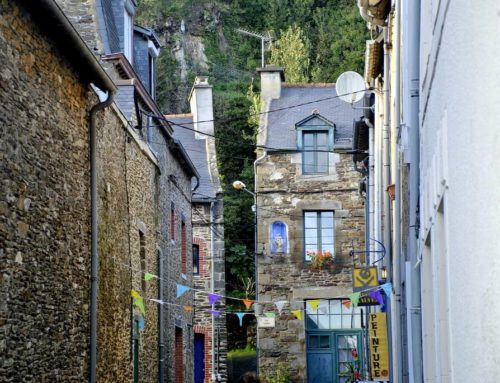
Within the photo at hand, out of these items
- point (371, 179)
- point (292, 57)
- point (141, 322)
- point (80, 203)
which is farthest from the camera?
point (292, 57)

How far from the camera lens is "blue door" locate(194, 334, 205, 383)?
29.3 metres

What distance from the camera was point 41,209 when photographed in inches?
442

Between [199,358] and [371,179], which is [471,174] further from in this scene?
[199,358]

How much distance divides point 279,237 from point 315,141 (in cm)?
279

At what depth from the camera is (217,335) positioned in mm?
29828

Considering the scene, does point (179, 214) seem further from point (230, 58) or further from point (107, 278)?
point (230, 58)

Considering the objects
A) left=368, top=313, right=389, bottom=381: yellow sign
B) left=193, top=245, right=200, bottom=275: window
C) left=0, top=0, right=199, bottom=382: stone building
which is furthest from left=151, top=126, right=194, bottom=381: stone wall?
left=193, top=245, right=200, bottom=275: window

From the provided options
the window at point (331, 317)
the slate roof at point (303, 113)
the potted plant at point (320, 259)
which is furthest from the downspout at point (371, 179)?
the slate roof at point (303, 113)

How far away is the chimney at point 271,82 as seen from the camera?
3291cm

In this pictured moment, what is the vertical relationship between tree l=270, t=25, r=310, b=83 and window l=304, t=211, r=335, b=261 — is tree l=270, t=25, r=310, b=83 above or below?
above

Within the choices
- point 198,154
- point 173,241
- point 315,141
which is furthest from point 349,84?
point 198,154

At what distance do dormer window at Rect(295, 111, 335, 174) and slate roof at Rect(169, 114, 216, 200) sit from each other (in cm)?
257

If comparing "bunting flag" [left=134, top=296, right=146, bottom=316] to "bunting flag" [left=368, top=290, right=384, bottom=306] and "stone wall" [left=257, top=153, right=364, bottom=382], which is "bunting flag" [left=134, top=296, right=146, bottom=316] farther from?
"stone wall" [left=257, top=153, right=364, bottom=382]

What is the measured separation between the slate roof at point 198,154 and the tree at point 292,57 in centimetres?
1198
